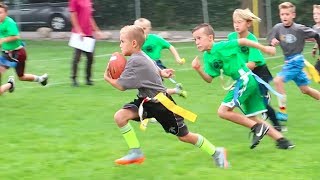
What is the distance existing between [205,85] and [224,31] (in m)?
13.2

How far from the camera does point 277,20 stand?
83.6 feet

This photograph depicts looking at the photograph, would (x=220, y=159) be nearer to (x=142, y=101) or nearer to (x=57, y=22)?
(x=142, y=101)

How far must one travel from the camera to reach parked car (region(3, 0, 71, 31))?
28.1 metres

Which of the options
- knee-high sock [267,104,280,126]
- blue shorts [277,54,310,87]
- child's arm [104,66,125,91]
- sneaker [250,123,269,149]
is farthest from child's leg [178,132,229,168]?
blue shorts [277,54,310,87]

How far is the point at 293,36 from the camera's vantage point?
33.3 ft

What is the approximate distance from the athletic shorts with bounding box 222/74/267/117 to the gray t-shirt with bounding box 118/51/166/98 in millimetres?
974

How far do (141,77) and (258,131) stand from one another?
1.46m

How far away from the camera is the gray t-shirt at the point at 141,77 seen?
7.21 meters

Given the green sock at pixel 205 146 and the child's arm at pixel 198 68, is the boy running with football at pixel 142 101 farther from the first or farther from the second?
the child's arm at pixel 198 68

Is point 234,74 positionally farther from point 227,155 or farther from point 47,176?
point 47,176

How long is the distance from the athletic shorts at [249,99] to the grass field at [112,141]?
395mm

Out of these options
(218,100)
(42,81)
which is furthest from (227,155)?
A: (42,81)

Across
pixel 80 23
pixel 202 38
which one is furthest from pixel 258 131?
pixel 80 23

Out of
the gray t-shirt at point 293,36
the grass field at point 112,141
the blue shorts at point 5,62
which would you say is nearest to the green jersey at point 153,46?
the grass field at point 112,141
